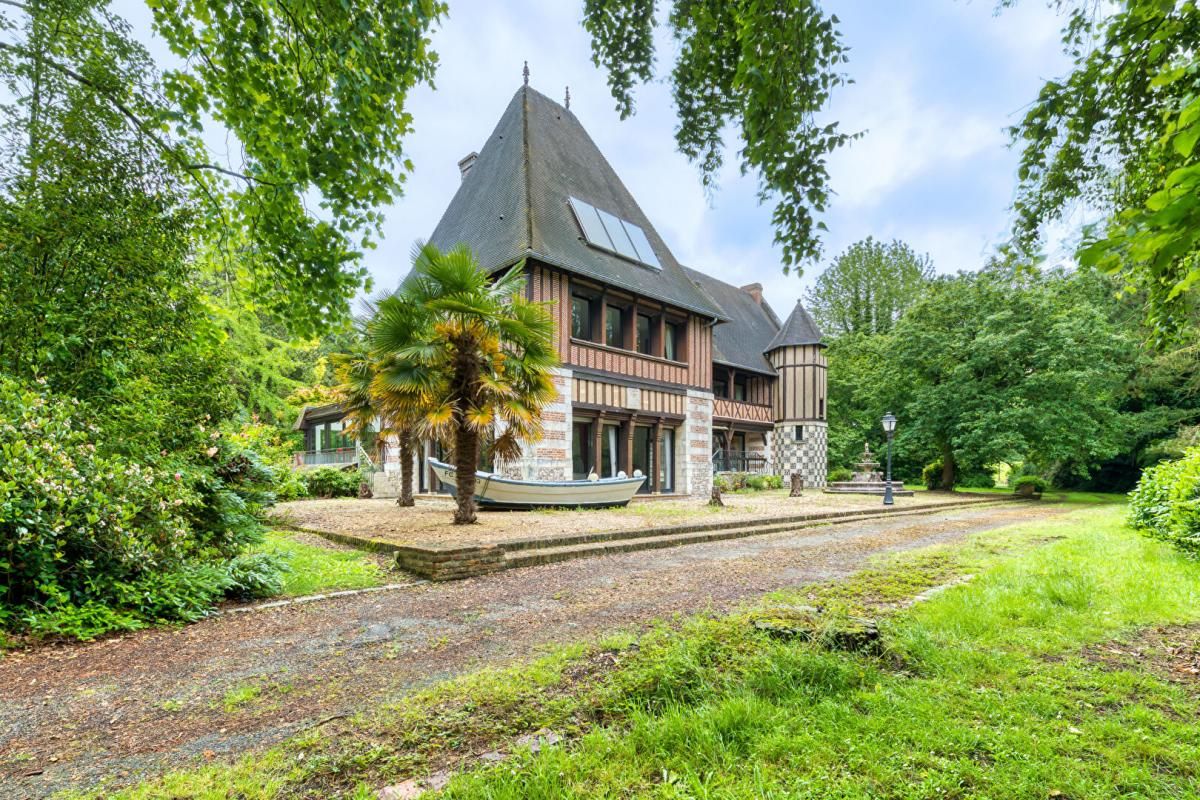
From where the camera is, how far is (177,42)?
4879 millimetres

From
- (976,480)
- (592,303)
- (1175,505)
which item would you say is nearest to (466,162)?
(592,303)

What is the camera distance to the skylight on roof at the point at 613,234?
51.1 feet

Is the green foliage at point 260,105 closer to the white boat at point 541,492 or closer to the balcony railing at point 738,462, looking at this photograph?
the white boat at point 541,492

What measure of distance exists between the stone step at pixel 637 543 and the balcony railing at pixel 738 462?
1016 cm

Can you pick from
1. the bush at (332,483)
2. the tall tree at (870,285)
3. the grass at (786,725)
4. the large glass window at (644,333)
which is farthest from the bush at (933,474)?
the grass at (786,725)

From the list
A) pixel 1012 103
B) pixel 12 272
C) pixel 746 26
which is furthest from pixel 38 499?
pixel 1012 103

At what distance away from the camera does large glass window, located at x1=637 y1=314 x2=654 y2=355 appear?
16688 millimetres

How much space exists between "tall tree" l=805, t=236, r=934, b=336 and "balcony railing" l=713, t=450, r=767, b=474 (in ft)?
48.5

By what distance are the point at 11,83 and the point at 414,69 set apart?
11.9 ft

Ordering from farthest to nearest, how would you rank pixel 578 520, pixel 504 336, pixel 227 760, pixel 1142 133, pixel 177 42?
pixel 578 520 → pixel 504 336 → pixel 177 42 → pixel 1142 133 → pixel 227 760

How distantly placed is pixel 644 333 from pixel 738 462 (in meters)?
9.46

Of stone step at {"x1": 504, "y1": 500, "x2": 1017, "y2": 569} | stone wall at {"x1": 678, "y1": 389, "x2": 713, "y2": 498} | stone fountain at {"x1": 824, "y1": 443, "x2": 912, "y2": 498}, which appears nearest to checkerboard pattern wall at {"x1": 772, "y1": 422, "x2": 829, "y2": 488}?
stone fountain at {"x1": 824, "y1": 443, "x2": 912, "y2": 498}

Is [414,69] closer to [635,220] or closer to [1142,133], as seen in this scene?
[1142,133]

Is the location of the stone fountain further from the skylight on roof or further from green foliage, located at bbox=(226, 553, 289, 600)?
green foliage, located at bbox=(226, 553, 289, 600)
